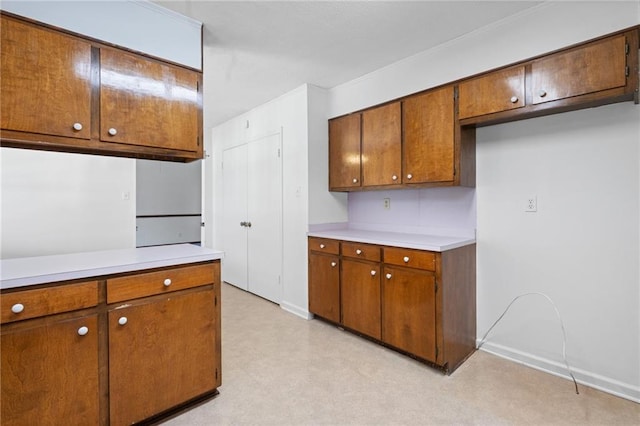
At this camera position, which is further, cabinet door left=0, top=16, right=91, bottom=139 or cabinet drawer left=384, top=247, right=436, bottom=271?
cabinet drawer left=384, top=247, right=436, bottom=271

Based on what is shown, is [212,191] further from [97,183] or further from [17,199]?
[17,199]

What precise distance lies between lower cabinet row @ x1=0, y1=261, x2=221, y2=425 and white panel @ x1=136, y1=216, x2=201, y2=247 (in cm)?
525

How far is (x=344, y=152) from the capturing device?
3391 millimetres

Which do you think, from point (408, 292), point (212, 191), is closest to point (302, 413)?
point (408, 292)

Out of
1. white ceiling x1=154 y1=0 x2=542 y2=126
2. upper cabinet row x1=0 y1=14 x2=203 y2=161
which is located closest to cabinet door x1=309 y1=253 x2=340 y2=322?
Answer: upper cabinet row x1=0 y1=14 x2=203 y2=161

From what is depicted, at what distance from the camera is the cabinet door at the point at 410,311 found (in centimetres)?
234

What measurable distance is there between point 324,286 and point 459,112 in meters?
1.98

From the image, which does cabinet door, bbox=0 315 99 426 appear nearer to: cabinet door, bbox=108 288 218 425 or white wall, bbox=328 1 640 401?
cabinet door, bbox=108 288 218 425

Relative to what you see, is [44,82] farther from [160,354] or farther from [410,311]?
[410,311]

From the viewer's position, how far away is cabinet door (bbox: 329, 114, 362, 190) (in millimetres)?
3260

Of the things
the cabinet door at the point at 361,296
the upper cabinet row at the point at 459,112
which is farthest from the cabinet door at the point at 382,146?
the cabinet door at the point at 361,296

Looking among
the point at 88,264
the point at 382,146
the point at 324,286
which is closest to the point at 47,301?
the point at 88,264

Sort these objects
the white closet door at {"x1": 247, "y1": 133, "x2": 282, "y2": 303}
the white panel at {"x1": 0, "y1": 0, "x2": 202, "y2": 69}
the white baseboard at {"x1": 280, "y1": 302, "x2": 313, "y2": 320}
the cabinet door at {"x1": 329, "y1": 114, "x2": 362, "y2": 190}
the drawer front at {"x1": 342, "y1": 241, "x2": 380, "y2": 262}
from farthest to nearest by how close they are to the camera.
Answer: the white closet door at {"x1": 247, "y1": 133, "x2": 282, "y2": 303} < the white baseboard at {"x1": 280, "y1": 302, "x2": 313, "y2": 320} < the cabinet door at {"x1": 329, "y1": 114, "x2": 362, "y2": 190} < the drawer front at {"x1": 342, "y1": 241, "x2": 380, "y2": 262} < the white panel at {"x1": 0, "y1": 0, "x2": 202, "y2": 69}

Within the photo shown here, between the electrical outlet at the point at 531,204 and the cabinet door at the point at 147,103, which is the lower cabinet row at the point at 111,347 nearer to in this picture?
the cabinet door at the point at 147,103
